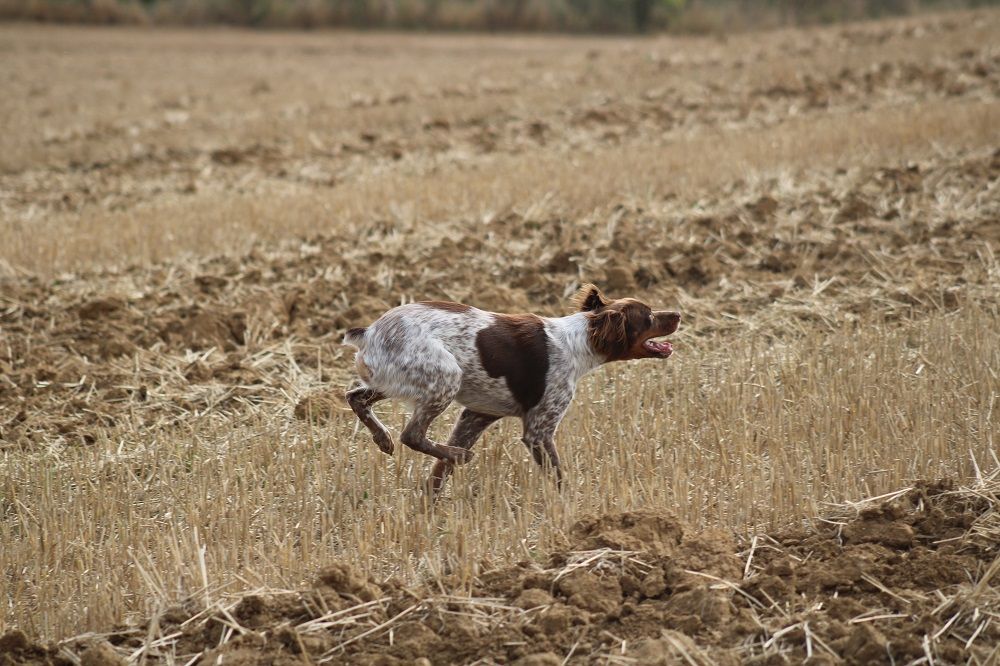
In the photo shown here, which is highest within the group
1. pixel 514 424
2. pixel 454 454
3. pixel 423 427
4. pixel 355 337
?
pixel 355 337

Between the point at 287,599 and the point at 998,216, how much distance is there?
27.8 ft

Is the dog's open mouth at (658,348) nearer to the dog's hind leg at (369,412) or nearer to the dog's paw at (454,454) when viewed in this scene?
the dog's paw at (454,454)

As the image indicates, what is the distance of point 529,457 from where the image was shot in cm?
610

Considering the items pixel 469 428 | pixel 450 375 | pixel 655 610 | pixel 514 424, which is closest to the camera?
pixel 655 610

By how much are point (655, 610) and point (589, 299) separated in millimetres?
2127

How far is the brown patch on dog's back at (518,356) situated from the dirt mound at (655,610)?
96 centimetres

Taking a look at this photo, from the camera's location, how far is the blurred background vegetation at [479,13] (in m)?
38.6

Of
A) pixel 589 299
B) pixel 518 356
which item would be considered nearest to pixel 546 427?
pixel 518 356

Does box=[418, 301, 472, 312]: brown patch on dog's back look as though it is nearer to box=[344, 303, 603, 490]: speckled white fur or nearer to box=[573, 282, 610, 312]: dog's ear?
box=[344, 303, 603, 490]: speckled white fur

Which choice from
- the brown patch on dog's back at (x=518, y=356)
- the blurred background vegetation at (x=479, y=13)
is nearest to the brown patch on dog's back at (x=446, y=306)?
the brown patch on dog's back at (x=518, y=356)

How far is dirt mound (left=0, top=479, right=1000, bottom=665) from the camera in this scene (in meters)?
3.98

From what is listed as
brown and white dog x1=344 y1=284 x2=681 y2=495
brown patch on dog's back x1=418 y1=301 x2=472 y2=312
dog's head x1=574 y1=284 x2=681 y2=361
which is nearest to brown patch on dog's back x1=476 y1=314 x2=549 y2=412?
brown and white dog x1=344 y1=284 x2=681 y2=495

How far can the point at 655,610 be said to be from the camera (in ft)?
14.1

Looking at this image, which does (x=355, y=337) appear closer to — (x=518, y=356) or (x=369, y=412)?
(x=369, y=412)
